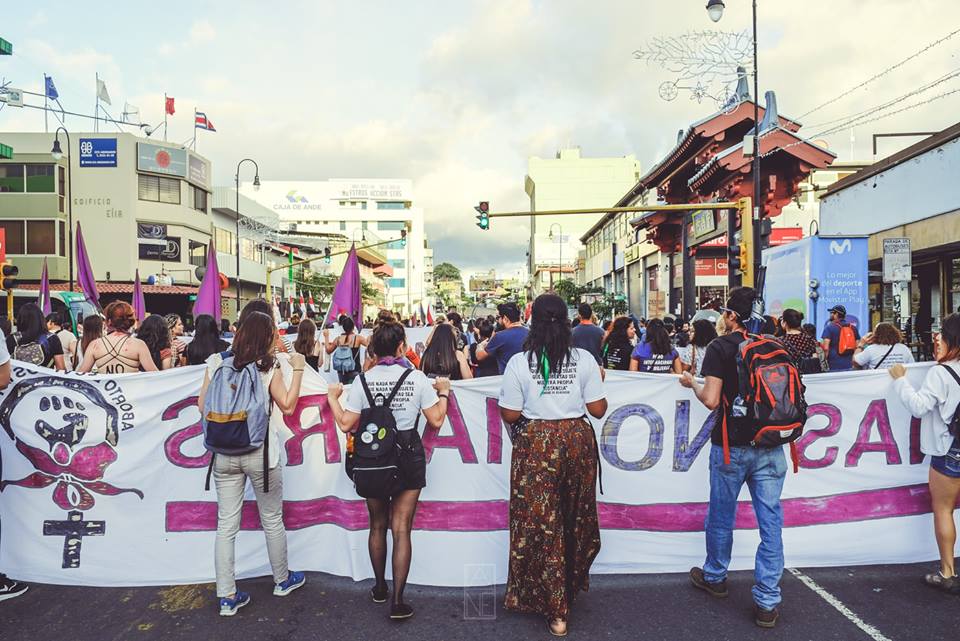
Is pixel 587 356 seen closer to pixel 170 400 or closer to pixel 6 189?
pixel 170 400

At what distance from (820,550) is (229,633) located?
395 centimetres

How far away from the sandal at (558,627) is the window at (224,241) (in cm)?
4575

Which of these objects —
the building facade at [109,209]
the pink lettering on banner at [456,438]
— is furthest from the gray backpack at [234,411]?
the building facade at [109,209]

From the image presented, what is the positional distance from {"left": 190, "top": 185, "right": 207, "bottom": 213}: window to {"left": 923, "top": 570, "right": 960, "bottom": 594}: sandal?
4416 centimetres

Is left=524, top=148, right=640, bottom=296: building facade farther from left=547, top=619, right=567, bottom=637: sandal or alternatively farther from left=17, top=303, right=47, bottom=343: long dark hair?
left=547, top=619, right=567, bottom=637: sandal

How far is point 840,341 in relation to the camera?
28.5 feet

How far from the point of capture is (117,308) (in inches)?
220

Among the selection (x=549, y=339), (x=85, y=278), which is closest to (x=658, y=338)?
(x=549, y=339)

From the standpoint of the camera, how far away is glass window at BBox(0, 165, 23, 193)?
1428 inches

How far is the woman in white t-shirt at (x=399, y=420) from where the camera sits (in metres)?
3.79

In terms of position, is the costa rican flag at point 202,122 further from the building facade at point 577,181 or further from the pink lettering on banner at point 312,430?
the building facade at point 577,181

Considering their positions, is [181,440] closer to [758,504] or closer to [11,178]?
[758,504]

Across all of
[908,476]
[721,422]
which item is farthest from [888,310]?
[721,422]

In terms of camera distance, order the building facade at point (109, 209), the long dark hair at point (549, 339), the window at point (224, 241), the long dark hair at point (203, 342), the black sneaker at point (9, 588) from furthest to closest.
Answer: the window at point (224, 241) → the building facade at point (109, 209) → the long dark hair at point (203, 342) → the black sneaker at point (9, 588) → the long dark hair at point (549, 339)
